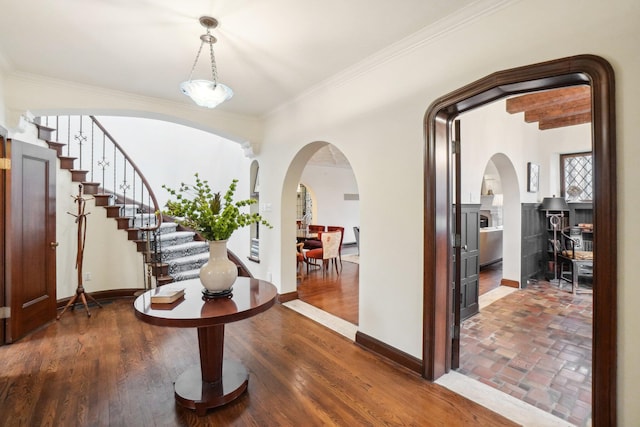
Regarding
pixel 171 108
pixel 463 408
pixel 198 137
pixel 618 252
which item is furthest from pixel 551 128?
pixel 198 137

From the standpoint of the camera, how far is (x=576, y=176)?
19.5ft

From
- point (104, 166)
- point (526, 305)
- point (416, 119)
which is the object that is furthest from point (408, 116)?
Answer: point (104, 166)

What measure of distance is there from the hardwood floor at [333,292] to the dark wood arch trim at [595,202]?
1338 mm

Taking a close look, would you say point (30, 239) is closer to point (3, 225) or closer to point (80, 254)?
point (3, 225)

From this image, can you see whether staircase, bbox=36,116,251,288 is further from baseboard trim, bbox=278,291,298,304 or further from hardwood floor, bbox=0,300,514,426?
hardwood floor, bbox=0,300,514,426

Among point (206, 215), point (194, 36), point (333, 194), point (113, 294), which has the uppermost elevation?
point (194, 36)

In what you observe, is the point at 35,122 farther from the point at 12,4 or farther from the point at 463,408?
the point at 463,408

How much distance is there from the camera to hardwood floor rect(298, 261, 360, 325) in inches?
155

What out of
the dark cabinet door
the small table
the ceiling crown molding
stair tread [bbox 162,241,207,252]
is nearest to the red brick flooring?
the dark cabinet door

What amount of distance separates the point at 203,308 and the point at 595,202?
91.6 inches

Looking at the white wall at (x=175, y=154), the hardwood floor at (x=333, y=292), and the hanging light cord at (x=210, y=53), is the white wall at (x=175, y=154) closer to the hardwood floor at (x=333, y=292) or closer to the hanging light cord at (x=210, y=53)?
the hardwood floor at (x=333, y=292)

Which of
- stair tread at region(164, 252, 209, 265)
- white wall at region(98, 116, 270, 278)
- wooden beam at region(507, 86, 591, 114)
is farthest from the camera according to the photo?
white wall at region(98, 116, 270, 278)

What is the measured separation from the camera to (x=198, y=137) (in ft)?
21.9

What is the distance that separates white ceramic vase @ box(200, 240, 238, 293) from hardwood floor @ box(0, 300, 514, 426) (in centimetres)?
81
